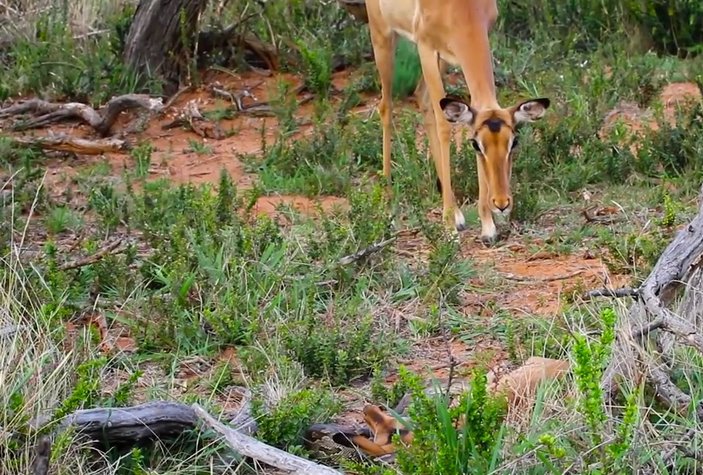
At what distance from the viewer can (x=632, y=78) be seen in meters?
9.49

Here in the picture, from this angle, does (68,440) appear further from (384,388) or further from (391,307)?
(391,307)

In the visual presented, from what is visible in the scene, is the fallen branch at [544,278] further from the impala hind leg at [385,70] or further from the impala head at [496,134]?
the impala hind leg at [385,70]

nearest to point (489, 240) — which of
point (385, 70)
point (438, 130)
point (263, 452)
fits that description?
point (438, 130)

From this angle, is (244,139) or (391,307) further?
(244,139)

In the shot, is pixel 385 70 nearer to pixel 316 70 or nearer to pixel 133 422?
pixel 316 70

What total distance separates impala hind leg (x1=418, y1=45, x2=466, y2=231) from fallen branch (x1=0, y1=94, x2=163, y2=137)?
2294 mm

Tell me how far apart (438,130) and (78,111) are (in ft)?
11.2

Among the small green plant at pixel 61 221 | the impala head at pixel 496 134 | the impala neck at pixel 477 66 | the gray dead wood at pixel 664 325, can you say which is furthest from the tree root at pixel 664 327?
the small green plant at pixel 61 221

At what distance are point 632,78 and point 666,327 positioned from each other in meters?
5.71

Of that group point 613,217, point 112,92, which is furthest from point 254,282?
point 112,92

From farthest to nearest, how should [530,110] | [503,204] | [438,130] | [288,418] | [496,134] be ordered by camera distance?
1. [438,130]
2. [530,110]
3. [496,134]
4. [503,204]
5. [288,418]

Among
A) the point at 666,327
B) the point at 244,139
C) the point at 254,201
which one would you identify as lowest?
the point at 244,139

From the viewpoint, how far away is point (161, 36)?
33.7ft

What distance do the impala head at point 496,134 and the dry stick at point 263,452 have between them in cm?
288
